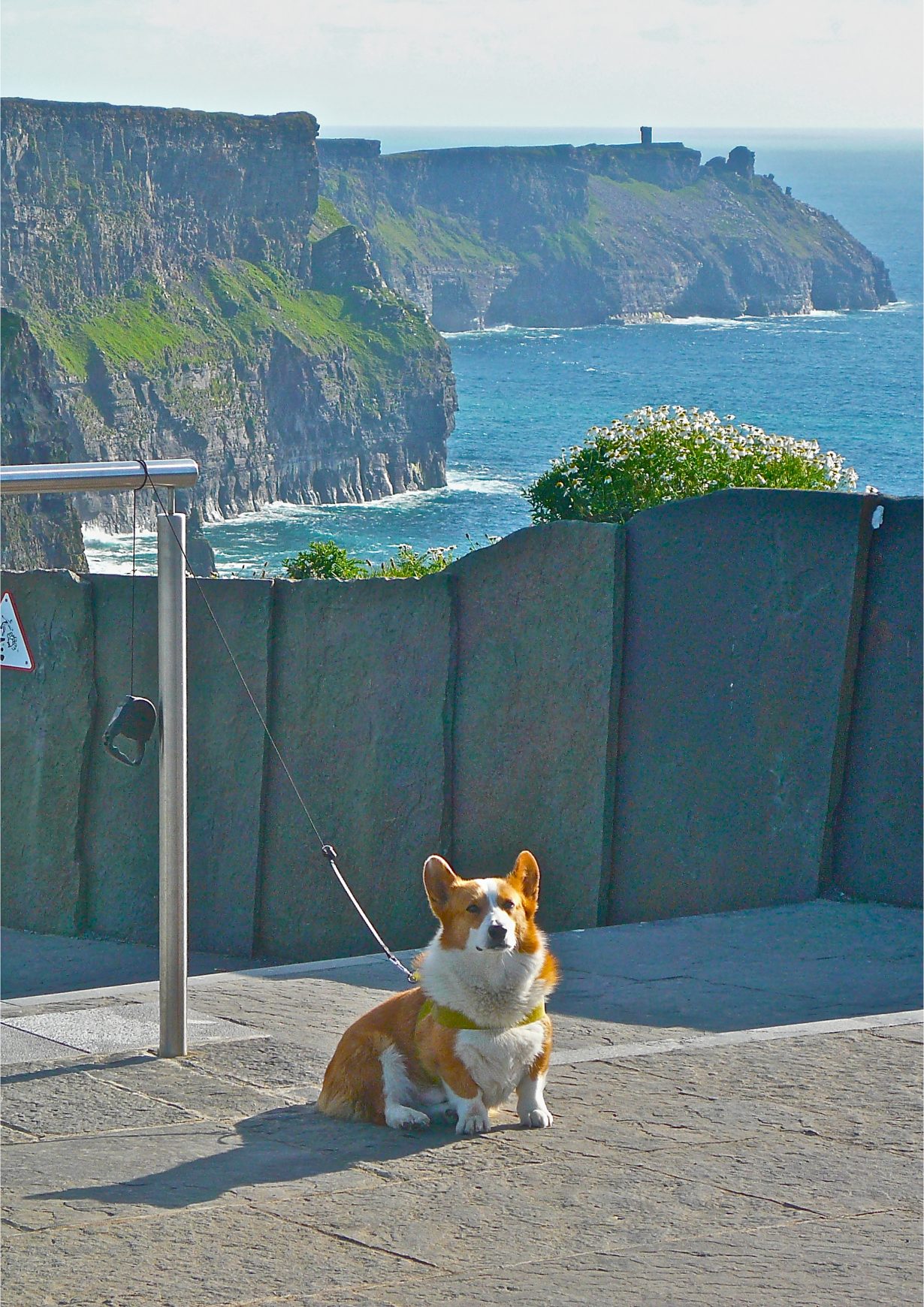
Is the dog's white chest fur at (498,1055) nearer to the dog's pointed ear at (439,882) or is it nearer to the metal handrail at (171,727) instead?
the dog's pointed ear at (439,882)

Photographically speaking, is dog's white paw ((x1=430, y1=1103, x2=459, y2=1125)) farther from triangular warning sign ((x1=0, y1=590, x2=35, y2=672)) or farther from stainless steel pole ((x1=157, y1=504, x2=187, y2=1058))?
triangular warning sign ((x1=0, y1=590, x2=35, y2=672))

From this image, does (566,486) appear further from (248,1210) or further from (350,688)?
(248,1210)

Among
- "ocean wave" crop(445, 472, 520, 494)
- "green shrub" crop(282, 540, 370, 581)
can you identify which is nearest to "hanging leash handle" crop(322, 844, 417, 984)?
"green shrub" crop(282, 540, 370, 581)

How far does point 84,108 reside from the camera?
11400 cm

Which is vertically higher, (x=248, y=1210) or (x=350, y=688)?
(x=350, y=688)

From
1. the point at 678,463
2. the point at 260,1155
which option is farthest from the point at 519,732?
the point at 678,463

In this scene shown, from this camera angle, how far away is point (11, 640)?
25.5 feet

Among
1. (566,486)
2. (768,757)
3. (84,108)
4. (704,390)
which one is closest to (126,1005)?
(768,757)

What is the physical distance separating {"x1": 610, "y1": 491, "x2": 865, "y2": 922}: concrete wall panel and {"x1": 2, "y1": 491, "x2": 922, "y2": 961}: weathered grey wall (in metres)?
0.01

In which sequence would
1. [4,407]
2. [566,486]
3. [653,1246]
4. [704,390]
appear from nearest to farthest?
[653,1246] < [566,486] < [4,407] < [704,390]

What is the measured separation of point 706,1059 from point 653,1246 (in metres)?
1.80

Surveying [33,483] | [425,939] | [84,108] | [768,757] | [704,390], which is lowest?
[425,939]

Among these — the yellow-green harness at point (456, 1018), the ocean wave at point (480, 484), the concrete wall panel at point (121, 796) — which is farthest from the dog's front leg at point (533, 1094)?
the ocean wave at point (480, 484)

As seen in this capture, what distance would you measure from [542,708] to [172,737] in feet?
10.4
